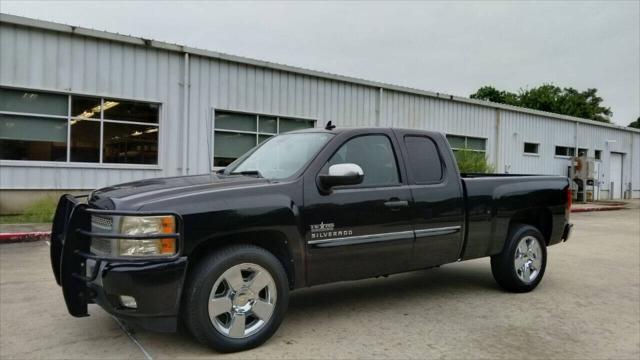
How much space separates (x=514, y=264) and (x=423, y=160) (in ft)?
5.71

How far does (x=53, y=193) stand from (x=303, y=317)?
1010 cm

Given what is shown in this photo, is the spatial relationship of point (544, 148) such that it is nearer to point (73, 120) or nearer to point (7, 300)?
point (73, 120)

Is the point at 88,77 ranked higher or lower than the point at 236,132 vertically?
higher

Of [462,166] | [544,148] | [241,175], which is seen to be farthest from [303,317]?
[544,148]

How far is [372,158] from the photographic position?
198 inches

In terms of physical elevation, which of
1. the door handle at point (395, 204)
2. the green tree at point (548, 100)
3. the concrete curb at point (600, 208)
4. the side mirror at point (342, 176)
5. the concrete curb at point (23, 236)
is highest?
the green tree at point (548, 100)

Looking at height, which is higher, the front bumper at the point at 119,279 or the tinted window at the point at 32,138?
the tinted window at the point at 32,138

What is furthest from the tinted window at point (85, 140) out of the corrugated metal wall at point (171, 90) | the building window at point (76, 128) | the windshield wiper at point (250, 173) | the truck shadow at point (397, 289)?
the windshield wiper at point (250, 173)

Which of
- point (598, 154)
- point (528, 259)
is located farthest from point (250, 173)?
point (598, 154)

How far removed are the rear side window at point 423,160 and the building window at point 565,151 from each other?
25.2m

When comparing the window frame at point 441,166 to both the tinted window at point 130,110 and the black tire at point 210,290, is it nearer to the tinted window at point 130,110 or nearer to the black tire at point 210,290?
the black tire at point 210,290

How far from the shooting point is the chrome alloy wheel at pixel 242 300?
3889 mm

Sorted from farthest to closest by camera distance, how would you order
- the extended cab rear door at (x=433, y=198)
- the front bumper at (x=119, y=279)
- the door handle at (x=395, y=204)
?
the extended cab rear door at (x=433, y=198), the door handle at (x=395, y=204), the front bumper at (x=119, y=279)

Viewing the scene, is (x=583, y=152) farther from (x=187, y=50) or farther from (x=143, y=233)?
(x=143, y=233)
